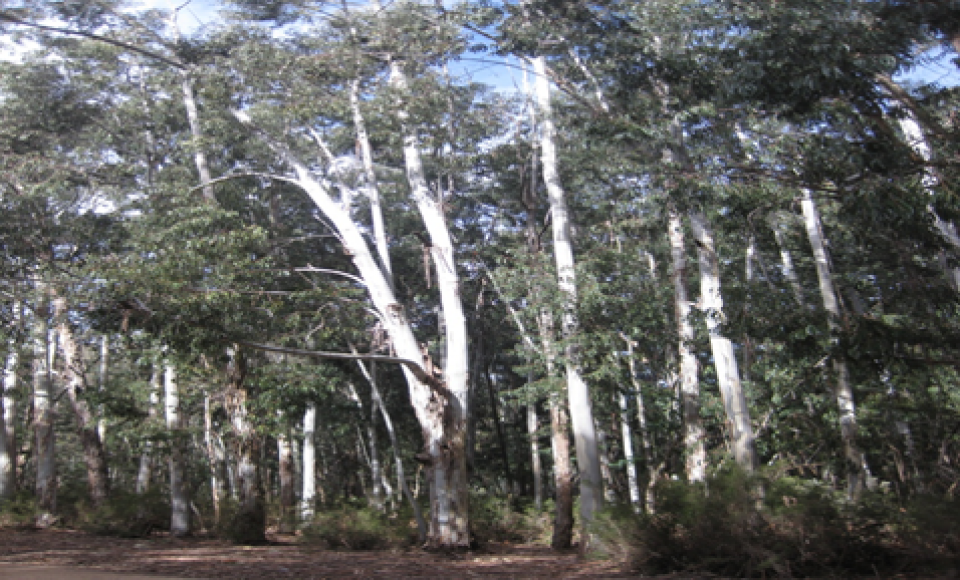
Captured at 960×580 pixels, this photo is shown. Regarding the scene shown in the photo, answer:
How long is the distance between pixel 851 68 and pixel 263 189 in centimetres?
1580

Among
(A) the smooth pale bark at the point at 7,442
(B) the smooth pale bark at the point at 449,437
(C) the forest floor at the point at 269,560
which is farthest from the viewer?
(A) the smooth pale bark at the point at 7,442

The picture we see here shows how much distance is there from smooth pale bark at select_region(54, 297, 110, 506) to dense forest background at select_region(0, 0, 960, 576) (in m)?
0.10

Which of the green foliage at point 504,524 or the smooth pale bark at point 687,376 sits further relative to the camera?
the green foliage at point 504,524

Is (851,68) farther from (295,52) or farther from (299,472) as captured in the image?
(299,472)

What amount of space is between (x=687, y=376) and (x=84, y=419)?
13437 millimetres

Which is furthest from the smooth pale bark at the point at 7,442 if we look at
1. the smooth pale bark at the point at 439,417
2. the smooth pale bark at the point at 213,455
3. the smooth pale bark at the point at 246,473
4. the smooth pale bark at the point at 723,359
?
the smooth pale bark at the point at 723,359

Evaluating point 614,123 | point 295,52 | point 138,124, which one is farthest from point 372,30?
point 138,124

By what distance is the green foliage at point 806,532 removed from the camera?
6.40 metres

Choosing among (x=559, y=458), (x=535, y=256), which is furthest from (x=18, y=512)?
(x=535, y=256)

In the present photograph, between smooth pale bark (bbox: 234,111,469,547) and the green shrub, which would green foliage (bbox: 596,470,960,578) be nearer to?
smooth pale bark (bbox: 234,111,469,547)

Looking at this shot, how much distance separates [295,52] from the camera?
48.4 ft

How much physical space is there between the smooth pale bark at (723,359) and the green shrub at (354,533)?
20.2 ft

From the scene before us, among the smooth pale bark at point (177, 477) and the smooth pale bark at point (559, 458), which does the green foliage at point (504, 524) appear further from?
the smooth pale bark at point (177, 477)

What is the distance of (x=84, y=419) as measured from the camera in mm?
16156
